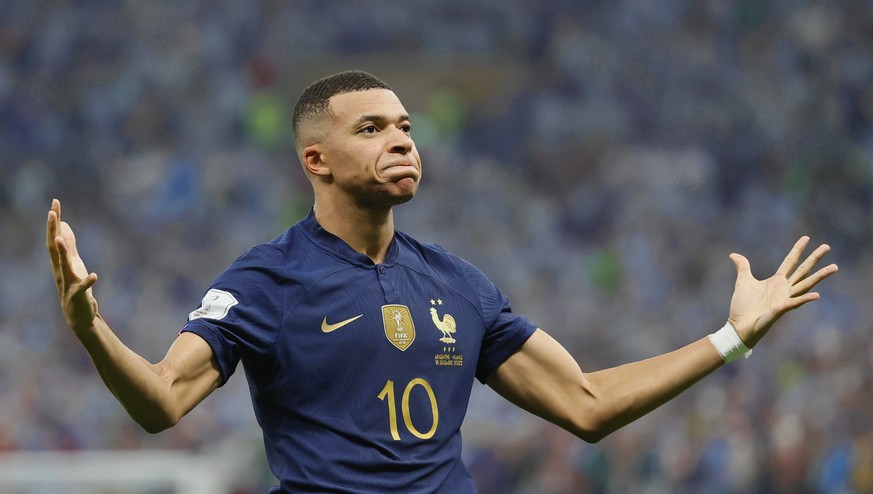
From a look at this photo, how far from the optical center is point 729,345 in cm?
372

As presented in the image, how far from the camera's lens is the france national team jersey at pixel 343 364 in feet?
11.6

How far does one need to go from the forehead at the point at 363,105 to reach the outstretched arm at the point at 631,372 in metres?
0.82

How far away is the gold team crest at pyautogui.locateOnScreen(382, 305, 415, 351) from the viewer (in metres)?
3.65

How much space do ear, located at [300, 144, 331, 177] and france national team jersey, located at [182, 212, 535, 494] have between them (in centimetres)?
24

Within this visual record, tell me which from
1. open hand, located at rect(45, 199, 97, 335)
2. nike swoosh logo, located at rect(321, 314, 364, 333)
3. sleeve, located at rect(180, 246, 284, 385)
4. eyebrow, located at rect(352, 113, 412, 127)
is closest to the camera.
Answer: open hand, located at rect(45, 199, 97, 335)

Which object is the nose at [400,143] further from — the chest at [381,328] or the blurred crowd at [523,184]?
the blurred crowd at [523,184]

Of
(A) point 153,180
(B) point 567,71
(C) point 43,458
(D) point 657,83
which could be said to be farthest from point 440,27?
(C) point 43,458

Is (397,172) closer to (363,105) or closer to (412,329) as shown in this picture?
(363,105)

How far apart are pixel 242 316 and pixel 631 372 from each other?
3.87 ft

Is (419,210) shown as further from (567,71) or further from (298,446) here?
(298,446)

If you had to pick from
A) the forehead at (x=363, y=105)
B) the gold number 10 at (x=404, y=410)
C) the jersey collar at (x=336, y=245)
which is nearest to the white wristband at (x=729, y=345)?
the gold number 10 at (x=404, y=410)

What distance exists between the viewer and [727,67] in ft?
48.9

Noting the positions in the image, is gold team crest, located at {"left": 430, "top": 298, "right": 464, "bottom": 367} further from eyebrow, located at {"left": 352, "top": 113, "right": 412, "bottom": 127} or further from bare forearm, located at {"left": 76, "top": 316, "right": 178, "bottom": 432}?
bare forearm, located at {"left": 76, "top": 316, "right": 178, "bottom": 432}

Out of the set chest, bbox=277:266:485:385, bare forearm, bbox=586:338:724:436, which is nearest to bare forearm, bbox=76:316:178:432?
chest, bbox=277:266:485:385
